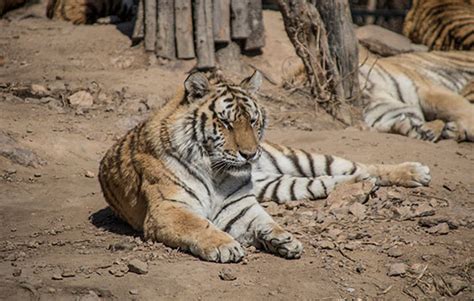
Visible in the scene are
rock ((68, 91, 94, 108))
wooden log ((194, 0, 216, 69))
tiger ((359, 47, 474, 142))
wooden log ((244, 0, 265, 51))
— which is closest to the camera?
rock ((68, 91, 94, 108))

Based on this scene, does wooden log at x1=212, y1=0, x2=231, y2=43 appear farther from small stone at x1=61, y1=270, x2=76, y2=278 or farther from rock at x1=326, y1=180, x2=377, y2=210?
small stone at x1=61, y1=270, x2=76, y2=278

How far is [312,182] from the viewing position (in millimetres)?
5246

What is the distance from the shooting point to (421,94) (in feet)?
25.2

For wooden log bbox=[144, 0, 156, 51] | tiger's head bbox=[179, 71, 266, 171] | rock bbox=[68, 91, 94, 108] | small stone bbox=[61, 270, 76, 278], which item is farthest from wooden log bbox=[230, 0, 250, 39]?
small stone bbox=[61, 270, 76, 278]

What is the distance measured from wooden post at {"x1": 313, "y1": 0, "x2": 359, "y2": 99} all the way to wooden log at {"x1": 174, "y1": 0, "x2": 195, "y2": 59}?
1.15 m

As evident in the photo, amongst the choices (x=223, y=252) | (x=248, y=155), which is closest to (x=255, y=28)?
(x=248, y=155)

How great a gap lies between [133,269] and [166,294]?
0.93 ft

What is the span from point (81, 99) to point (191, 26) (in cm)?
119

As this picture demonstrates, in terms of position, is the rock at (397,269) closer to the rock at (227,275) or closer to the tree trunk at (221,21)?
the rock at (227,275)

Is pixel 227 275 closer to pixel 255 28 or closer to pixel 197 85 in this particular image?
pixel 197 85

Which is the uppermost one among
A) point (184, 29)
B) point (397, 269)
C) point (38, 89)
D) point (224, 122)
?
point (224, 122)

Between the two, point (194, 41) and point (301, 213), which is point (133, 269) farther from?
point (194, 41)

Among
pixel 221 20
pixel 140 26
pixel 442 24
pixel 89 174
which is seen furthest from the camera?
pixel 442 24

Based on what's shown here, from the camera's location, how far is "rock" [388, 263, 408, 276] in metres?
3.98
